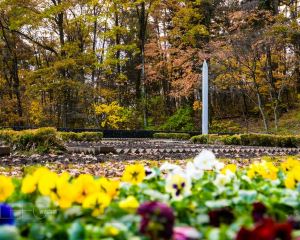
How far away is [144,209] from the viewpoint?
48.2 inches

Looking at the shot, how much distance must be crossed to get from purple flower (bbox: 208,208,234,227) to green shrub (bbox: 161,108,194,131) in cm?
2269

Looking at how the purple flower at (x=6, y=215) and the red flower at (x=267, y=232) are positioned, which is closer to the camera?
the red flower at (x=267, y=232)

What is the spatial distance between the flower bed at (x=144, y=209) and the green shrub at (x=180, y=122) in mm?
22225

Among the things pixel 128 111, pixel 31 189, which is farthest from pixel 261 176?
pixel 128 111

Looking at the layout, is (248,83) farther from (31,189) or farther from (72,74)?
(31,189)

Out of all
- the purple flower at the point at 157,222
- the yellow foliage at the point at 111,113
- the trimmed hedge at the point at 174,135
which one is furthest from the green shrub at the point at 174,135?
the purple flower at the point at 157,222

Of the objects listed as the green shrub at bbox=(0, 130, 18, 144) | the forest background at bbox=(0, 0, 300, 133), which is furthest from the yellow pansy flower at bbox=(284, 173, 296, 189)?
the forest background at bbox=(0, 0, 300, 133)

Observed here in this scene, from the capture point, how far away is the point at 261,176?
2367mm

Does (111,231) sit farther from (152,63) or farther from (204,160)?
(152,63)

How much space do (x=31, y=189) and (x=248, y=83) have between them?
21496 millimetres

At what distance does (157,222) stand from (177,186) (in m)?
0.65

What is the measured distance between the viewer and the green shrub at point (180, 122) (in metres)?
24.3

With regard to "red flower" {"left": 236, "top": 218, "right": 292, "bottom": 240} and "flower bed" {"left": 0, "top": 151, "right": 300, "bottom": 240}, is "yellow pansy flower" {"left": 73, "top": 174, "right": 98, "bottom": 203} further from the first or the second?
"red flower" {"left": 236, "top": 218, "right": 292, "bottom": 240}

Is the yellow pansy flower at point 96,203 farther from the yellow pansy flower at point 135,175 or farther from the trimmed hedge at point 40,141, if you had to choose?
the trimmed hedge at point 40,141
